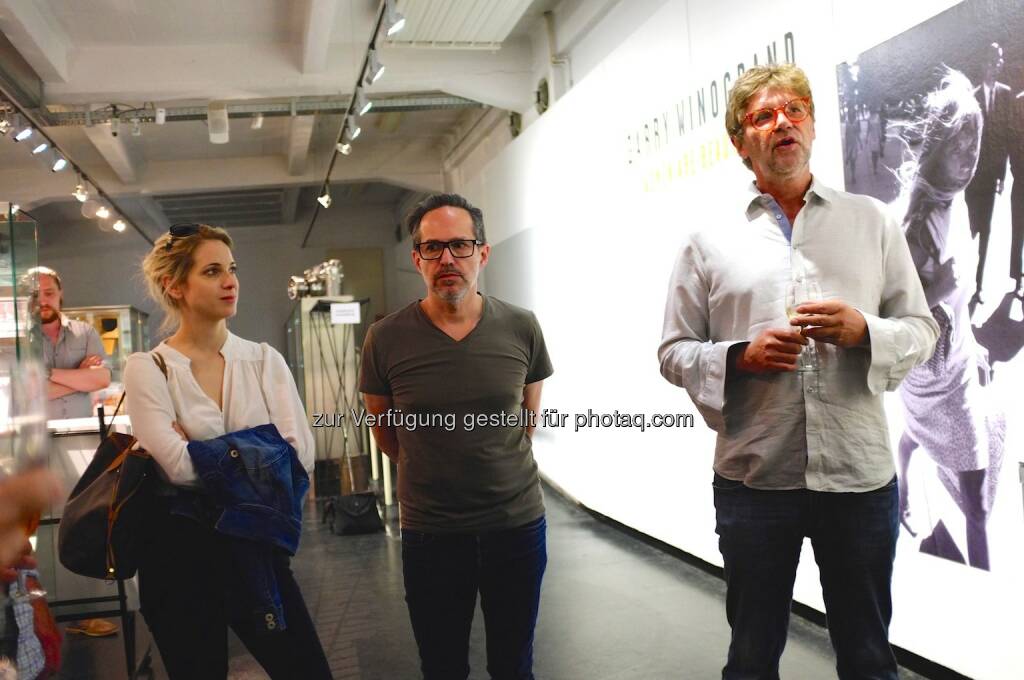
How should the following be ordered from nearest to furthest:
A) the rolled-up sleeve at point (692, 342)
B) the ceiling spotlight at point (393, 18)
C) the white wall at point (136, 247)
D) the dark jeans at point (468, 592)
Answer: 1. the rolled-up sleeve at point (692, 342)
2. the dark jeans at point (468, 592)
3. the ceiling spotlight at point (393, 18)
4. the white wall at point (136, 247)

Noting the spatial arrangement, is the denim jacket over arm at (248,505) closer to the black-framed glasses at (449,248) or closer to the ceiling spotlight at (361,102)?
the black-framed glasses at (449,248)

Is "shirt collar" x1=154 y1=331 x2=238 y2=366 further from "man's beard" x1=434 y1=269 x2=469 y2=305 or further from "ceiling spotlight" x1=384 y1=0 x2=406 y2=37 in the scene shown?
"ceiling spotlight" x1=384 y1=0 x2=406 y2=37

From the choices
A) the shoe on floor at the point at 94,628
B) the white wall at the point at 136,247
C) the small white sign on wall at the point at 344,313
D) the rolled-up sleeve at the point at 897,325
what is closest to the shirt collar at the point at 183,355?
the rolled-up sleeve at the point at 897,325

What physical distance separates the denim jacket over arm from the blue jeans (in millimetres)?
931

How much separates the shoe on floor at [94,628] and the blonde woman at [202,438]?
8.08 ft

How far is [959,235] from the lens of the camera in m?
2.75

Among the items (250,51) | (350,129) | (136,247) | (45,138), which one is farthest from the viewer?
(136,247)

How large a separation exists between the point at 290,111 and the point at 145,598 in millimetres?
6735

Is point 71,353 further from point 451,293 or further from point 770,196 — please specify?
point 770,196

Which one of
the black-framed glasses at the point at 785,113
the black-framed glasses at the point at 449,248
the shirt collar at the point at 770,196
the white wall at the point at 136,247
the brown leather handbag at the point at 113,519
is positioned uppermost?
the white wall at the point at 136,247

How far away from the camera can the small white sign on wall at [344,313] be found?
6.67 m

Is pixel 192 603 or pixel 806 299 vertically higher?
pixel 806 299

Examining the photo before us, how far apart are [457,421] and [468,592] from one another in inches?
13.9

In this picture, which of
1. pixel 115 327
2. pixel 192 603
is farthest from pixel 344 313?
pixel 115 327
